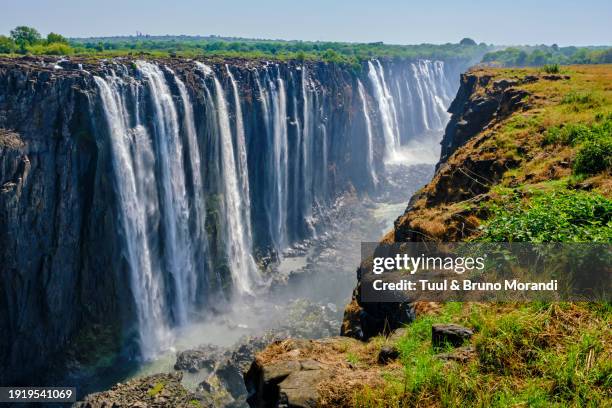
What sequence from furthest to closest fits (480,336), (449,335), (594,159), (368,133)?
(368,133) → (594,159) → (449,335) → (480,336)

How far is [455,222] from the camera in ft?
36.7

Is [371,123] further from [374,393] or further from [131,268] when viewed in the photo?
[374,393]

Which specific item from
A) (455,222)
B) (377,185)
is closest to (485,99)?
(455,222)

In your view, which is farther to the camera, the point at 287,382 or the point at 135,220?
the point at 135,220

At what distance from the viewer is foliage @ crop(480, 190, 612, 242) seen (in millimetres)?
8219

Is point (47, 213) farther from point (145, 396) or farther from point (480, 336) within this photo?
point (480, 336)

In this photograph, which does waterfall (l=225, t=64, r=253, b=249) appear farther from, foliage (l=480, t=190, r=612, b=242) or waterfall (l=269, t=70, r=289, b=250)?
foliage (l=480, t=190, r=612, b=242)

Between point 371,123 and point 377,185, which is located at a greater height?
point 371,123

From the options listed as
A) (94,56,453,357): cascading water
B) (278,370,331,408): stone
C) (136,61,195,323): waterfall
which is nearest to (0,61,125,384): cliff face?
(94,56,453,357): cascading water

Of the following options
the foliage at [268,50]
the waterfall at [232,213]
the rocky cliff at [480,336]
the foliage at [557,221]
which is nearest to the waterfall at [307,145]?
the foliage at [268,50]

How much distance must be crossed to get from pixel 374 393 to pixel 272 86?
37737mm

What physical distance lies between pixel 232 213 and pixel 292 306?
8783 millimetres

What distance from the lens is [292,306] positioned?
33281mm

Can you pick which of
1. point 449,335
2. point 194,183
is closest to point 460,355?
Answer: point 449,335
